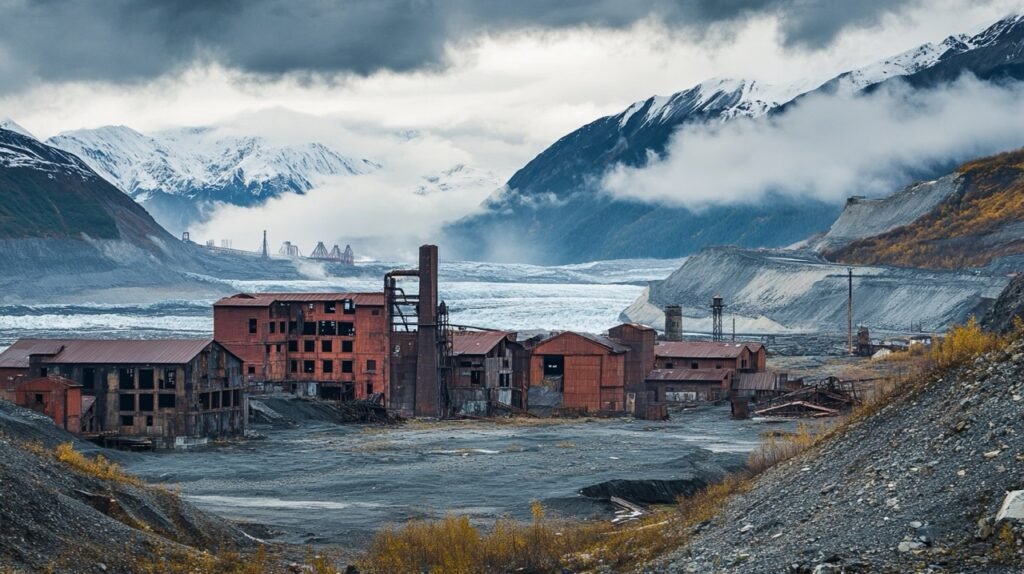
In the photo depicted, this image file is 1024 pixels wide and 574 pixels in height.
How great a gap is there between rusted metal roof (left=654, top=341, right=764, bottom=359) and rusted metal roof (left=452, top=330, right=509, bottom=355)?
1130 cm

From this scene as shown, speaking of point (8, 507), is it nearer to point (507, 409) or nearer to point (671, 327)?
point (507, 409)

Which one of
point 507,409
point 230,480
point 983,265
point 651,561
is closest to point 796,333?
point 983,265

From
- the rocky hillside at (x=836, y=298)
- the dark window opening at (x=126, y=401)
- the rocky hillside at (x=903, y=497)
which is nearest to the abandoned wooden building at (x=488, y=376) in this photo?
the dark window opening at (x=126, y=401)

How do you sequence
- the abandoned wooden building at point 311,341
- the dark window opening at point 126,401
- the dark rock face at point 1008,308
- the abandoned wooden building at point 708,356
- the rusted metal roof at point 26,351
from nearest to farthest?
the dark rock face at point 1008,308, the dark window opening at point 126,401, the rusted metal roof at point 26,351, the abandoned wooden building at point 311,341, the abandoned wooden building at point 708,356

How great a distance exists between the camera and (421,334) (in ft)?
274

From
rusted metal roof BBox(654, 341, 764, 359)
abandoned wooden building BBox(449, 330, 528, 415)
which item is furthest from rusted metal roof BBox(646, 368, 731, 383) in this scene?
abandoned wooden building BBox(449, 330, 528, 415)

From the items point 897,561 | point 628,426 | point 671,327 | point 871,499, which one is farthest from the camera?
point 671,327

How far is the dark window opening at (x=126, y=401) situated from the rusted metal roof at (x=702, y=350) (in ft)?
A: 124

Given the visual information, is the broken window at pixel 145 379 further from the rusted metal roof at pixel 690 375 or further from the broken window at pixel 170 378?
the rusted metal roof at pixel 690 375

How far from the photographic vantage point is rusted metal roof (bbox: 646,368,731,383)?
90.9 m

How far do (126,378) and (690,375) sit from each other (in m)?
37.0

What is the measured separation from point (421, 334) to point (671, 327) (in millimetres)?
34217

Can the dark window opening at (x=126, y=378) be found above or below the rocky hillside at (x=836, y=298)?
below

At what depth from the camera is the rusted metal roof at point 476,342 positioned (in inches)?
3333
